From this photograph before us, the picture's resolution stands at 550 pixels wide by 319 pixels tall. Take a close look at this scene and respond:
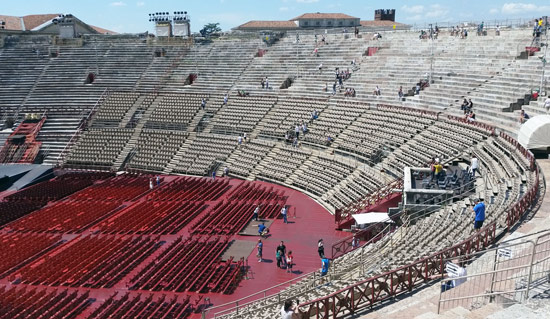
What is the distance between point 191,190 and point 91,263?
12238 mm

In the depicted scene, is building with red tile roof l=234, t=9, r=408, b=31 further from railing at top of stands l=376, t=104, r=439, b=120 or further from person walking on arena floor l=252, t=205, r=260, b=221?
person walking on arena floor l=252, t=205, r=260, b=221

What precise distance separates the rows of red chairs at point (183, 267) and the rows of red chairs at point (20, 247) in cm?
643

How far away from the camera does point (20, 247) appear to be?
24406 mm

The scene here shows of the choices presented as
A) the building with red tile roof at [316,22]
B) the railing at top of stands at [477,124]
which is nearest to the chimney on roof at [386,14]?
the building with red tile roof at [316,22]

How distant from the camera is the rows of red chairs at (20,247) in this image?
2281 centimetres

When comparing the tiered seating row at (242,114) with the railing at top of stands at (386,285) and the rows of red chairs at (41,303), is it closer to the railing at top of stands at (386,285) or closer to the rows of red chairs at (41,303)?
the rows of red chairs at (41,303)

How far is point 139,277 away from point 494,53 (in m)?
31.4

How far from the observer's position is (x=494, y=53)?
38.0 meters

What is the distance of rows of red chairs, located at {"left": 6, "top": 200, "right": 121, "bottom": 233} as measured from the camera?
27.5 metres

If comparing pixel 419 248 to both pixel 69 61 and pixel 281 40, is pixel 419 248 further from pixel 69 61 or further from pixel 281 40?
pixel 69 61

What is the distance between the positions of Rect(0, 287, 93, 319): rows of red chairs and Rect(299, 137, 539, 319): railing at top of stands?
1008 cm

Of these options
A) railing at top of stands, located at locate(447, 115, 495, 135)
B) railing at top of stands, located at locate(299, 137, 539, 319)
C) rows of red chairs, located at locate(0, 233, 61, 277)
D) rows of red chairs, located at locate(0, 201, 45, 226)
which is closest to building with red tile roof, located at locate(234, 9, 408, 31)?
railing at top of stands, located at locate(447, 115, 495, 135)

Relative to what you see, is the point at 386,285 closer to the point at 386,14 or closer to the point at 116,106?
the point at 116,106

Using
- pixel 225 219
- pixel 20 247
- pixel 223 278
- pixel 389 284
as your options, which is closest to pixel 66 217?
pixel 20 247
